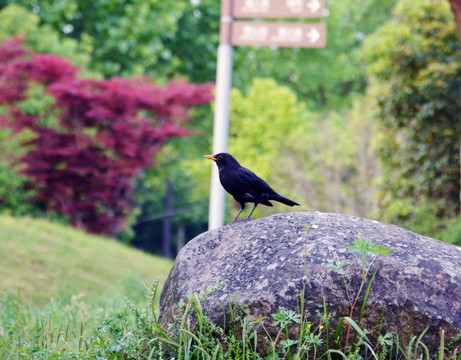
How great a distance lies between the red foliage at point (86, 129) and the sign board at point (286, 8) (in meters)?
5.41

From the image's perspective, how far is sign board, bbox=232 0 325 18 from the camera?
5301mm

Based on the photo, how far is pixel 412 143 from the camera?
9078 mm


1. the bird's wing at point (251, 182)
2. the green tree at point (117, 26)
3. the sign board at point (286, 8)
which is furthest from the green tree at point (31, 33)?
the bird's wing at point (251, 182)

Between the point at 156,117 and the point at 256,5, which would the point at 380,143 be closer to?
the point at 156,117

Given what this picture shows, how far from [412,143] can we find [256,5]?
450 centimetres

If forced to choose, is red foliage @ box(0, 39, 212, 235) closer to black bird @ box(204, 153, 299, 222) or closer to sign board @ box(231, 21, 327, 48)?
sign board @ box(231, 21, 327, 48)

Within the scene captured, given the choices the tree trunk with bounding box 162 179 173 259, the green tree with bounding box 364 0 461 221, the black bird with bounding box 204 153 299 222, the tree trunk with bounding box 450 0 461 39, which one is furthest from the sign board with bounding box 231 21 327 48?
the tree trunk with bounding box 162 179 173 259

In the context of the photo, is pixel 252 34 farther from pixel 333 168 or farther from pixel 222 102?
pixel 333 168

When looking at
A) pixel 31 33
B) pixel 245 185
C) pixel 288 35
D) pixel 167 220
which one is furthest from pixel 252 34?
pixel 167 220

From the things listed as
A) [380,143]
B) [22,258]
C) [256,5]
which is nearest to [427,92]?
[380,143]

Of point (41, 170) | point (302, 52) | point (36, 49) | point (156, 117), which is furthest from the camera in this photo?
point (302, 52)

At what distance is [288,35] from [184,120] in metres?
6.44

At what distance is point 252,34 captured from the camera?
18.1 feet

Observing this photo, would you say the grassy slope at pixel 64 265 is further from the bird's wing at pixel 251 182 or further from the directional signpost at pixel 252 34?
the bird's wing at pixel 251 182
